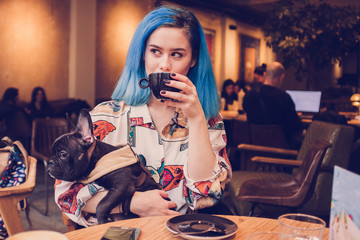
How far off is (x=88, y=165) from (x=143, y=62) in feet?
1.64

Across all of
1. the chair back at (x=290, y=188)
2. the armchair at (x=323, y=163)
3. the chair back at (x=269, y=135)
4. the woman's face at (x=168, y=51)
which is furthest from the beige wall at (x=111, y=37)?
the woman's face at (x=168, y=51)

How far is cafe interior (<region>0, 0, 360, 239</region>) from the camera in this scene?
2.94m

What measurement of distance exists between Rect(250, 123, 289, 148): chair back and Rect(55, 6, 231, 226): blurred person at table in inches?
79.9

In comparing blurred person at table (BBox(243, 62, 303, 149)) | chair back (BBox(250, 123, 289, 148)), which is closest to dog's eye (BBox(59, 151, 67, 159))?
chair back (BBox(250, 123, 289, 148))

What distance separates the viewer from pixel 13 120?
A: 564 centimetres

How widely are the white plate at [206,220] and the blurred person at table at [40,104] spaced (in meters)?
5.52

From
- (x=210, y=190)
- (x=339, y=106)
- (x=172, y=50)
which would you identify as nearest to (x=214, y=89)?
(x=172, y=50)

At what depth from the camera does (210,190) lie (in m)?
1.31

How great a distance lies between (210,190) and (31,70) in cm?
600

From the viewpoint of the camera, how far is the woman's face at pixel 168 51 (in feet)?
4.33

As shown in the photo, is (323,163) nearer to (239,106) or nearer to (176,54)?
(176,54)

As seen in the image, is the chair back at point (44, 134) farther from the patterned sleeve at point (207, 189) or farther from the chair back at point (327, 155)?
the patterned sleeve at point (207, 189)

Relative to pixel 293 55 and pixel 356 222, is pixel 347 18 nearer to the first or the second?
pixel 293 55

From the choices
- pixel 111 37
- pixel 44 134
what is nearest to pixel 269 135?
pixel 44 134
